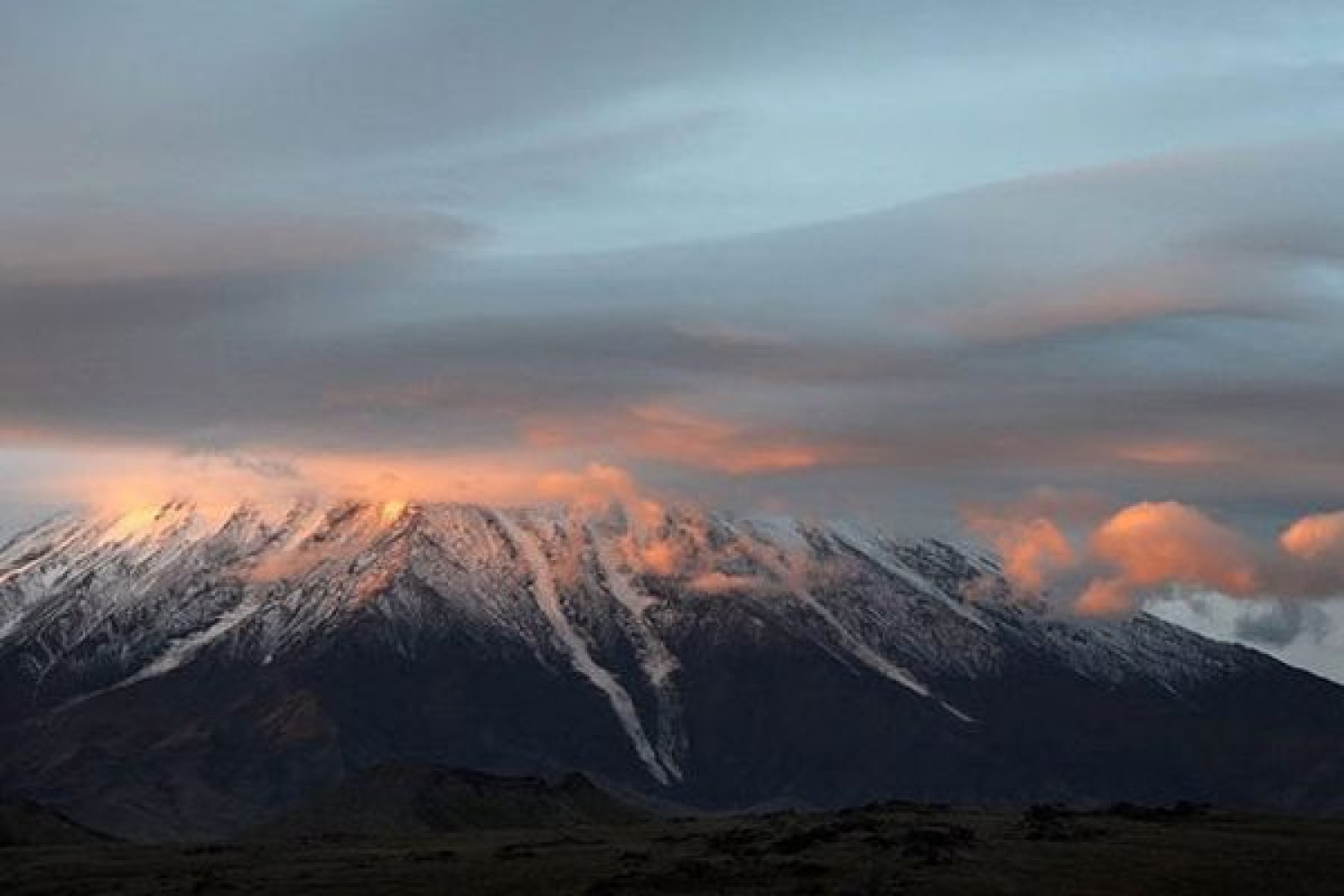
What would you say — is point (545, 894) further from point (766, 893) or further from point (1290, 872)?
point (1290, 872)

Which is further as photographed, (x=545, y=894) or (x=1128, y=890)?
(x=545, y=894)

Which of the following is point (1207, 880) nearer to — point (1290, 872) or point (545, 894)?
point (1290, 872)

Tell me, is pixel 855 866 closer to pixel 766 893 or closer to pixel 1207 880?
pixel 766 893

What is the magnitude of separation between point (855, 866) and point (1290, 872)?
39379 mm

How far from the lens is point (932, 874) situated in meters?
191

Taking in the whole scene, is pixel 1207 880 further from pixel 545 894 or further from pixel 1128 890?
pixel 545 894

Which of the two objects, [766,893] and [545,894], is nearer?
[766,893]

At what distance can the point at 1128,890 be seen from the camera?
186m

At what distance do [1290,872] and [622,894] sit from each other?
199ft

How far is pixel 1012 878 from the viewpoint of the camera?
626 ft

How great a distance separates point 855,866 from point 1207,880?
31.4m

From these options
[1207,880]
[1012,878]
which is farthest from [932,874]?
[1207,880]

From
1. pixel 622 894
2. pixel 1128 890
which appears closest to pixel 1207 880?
pixel 1128 890

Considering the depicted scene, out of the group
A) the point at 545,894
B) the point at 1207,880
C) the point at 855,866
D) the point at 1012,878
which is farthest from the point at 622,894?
the point at 1207,880
